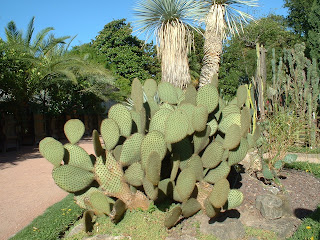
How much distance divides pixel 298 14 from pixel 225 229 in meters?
20.6

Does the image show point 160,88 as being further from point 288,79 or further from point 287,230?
point 288,79

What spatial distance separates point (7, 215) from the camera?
5.17 meters

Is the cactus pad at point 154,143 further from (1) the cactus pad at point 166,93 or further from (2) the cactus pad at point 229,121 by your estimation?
(1) the cactus pad at point 166,93

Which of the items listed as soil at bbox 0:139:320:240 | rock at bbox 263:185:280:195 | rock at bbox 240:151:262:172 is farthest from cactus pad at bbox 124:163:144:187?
rock at bbox 240:151:262:172

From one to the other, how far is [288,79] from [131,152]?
9448 mm

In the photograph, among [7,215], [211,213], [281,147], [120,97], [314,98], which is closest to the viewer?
[211,213]

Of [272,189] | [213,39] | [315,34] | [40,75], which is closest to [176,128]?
[272,189]

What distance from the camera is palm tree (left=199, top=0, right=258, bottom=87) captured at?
993 centimetres

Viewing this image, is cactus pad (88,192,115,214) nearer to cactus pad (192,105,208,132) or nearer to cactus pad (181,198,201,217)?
cactus pad (181,198,201,217)

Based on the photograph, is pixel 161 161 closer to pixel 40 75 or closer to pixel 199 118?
pixel 199 118

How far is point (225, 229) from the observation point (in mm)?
4102

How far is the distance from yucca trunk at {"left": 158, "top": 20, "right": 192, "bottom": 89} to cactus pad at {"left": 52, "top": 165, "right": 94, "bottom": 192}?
5.73m

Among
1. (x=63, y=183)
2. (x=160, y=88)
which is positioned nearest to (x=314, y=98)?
(x=160, y=88)

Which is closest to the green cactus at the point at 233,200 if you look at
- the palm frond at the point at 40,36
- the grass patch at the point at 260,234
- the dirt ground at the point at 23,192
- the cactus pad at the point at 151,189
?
the grass patch at the point at 260,234
